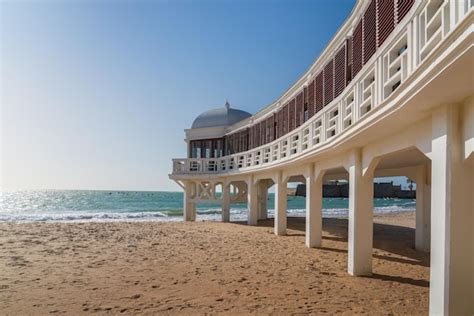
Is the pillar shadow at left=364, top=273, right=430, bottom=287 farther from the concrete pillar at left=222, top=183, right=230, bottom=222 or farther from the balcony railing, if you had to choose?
the concrete pillar at left=222, top=183, right=230, bottom=222

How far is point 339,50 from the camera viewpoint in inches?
371

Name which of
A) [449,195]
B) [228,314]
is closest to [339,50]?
[449,195]

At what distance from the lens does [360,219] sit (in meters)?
8.49

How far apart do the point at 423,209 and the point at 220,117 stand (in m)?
15.8

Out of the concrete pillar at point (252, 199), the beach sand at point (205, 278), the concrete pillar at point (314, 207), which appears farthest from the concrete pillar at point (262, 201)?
the concrete pillar at point (314, 207)

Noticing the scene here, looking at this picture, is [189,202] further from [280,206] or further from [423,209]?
[423,209]

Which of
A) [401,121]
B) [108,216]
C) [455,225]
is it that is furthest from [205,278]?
[108,216]

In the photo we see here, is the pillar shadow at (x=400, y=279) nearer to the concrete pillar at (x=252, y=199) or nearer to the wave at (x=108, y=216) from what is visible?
the concrete pillar at (x=252, y=199)

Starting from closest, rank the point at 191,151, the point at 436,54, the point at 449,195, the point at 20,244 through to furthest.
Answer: the point at 436,54, the point at 449,195, the point at 20,244, the point at 191,151

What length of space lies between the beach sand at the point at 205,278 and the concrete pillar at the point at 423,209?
1.86 ft

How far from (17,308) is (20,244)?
8.52 metres

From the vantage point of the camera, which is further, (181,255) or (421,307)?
(181,255)

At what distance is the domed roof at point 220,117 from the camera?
2500 cm

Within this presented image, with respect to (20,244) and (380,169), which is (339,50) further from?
(20,244)
